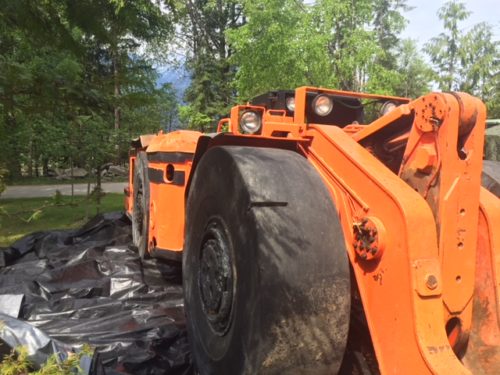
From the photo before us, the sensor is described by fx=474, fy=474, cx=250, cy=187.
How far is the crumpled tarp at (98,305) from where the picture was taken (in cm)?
313

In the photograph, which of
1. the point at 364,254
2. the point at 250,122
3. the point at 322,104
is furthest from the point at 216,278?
the point at 322,104

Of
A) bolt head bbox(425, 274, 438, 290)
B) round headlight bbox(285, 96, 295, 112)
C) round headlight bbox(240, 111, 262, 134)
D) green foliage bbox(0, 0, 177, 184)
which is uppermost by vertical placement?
green foliage bbox(0, 0, 177, 184)

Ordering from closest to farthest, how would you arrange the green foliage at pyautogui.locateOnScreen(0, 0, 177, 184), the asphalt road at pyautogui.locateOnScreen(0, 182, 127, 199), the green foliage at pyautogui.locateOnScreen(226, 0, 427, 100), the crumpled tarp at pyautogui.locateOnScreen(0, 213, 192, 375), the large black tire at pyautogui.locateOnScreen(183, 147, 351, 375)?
1. the large black tire at pyautogui.locateOnScreen(183, 147, 351, 375)
2. the crumpled tarp at pyautogui.locateOnScreen(0, 213, 192, 375)
3. the green foliage at pyautogui.locateOnScreen(0, 0, 177, 184)
4. the green foliage at pyautogui.locateOnScreen(226, 0, 427, 100)
5. the asphalt road at pyautogui.locateOnScreen(0, 182, 127, 199)

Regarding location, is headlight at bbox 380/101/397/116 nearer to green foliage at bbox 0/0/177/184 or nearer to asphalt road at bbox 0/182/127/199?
green foliage at bbox 0/0/177/184

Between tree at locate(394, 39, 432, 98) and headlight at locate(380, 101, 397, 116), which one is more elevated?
tree at locate(394, 39, 432, 98)

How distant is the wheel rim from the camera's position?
243 centimetres

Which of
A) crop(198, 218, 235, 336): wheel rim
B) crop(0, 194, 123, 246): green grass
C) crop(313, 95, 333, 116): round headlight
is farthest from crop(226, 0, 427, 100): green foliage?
crop(198, 218, 235, 336): wheel rim

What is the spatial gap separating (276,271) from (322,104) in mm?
1846

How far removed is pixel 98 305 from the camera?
4.01 metres

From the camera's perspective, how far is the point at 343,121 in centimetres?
432

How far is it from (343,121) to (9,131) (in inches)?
140

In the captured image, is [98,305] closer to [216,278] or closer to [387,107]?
[216,278]

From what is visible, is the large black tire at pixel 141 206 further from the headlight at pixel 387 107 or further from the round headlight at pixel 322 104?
the headlight at pixel 387 107

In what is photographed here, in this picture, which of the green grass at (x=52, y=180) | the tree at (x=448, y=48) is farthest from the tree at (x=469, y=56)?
the green grass at (x=52, y=180)
